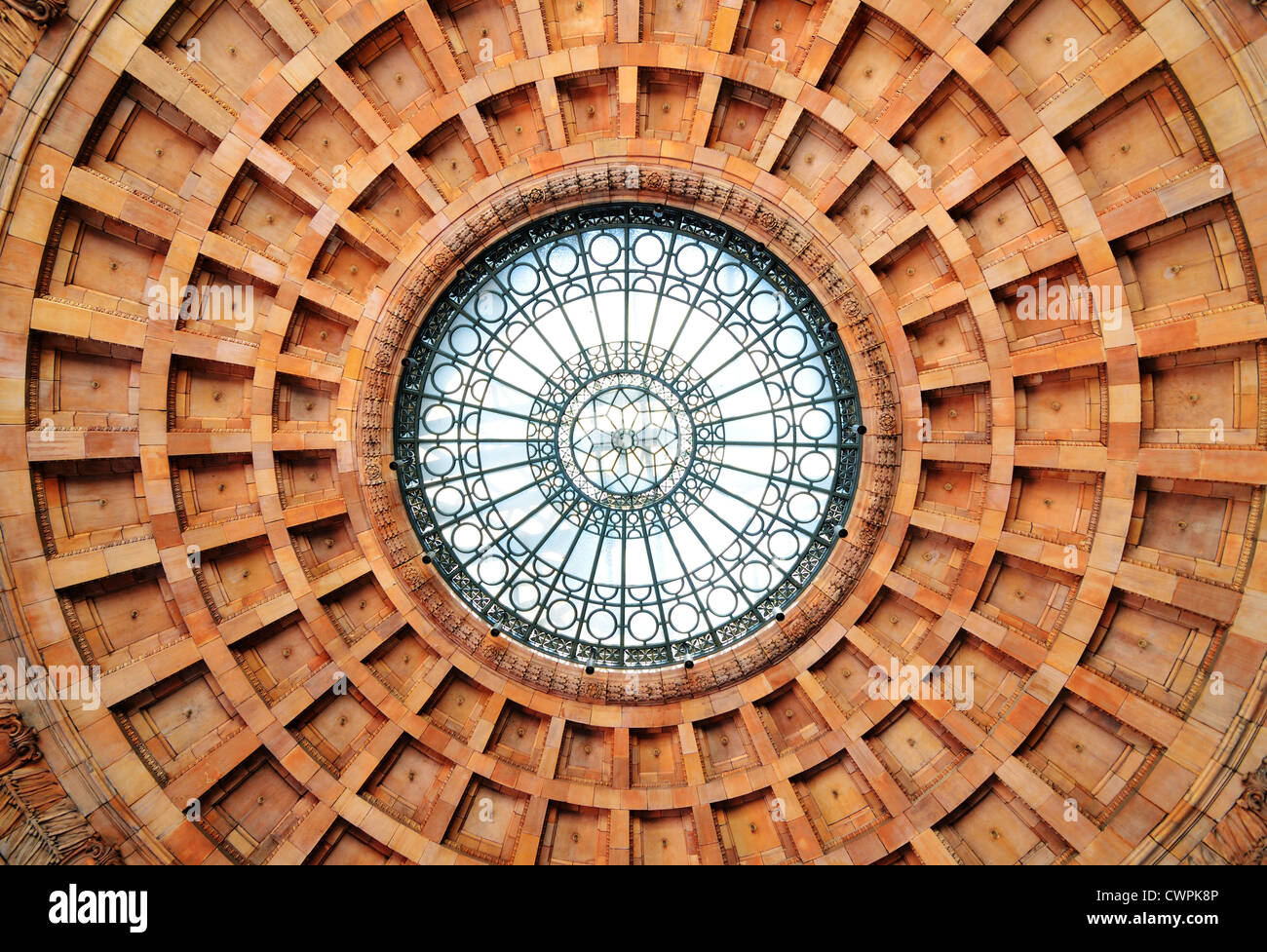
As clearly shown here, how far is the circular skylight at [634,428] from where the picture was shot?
19.1 meters

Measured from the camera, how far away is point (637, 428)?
63.6 feet

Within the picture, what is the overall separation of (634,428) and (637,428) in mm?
104

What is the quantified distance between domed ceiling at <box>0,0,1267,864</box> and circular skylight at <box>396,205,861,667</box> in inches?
4.3

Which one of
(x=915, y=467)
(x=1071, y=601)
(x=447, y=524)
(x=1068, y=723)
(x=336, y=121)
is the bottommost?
(x=1068, y=723)

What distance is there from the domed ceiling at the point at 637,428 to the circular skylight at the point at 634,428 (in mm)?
110

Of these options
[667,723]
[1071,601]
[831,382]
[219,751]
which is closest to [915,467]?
[831,382]

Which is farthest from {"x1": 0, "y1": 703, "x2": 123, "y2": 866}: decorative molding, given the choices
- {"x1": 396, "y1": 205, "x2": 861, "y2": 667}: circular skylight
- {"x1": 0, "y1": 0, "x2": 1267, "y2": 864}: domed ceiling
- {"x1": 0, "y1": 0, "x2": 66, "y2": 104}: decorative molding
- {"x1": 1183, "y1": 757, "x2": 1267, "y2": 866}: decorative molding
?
{"x1": 1183, "y1": 757, "x2": 1267, "y2": 866}: decorative molding

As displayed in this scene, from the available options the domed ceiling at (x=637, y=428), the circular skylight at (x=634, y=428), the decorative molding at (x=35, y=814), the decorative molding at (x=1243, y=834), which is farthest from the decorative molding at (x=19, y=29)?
the decorative molding at (x=1243, y=834)

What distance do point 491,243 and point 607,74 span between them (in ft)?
16.3

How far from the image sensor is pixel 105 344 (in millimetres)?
17406

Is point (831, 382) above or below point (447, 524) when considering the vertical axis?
above

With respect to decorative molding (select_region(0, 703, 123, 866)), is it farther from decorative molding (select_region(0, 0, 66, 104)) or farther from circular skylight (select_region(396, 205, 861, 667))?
decorative molding (select_region(0, 0, 66, 104))

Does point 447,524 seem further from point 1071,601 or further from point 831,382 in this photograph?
point 1071,601

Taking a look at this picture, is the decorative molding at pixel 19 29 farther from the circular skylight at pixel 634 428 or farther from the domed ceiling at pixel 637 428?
the circular skylight at pixel 634 428
